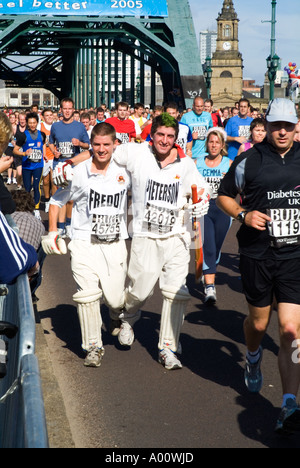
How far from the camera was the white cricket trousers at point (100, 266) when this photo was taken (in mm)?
6172

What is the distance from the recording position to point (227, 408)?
16.8ft

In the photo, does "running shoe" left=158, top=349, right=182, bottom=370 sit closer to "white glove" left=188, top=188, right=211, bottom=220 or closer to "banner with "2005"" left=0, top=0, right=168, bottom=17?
"white glove" left=188, top=188, right=211, bottom=220

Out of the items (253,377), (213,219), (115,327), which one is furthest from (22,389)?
(213,219)

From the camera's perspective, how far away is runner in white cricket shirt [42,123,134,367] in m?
6.18

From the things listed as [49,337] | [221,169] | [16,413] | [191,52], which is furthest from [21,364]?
[191,52]

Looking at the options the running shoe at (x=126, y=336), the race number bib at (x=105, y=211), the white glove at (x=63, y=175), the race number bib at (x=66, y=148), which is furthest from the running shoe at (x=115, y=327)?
the race number bib at (x=66, y=148)

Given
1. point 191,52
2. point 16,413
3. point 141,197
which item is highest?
point 191,52

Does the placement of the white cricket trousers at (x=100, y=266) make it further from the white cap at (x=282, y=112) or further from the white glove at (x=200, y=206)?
the white cap at (x=282, y=112)

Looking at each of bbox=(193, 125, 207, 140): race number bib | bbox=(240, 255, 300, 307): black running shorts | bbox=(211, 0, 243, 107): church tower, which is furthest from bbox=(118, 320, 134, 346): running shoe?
bbox=(211, 0, 243, 107): church tower

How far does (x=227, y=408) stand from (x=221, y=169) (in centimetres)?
426

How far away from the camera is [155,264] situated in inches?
246

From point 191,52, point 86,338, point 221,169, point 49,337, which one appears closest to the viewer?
point 86,338
